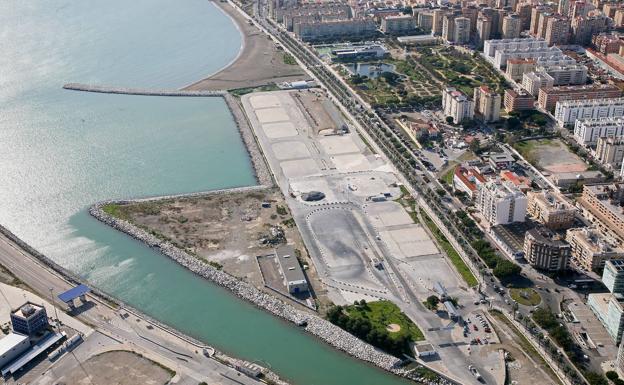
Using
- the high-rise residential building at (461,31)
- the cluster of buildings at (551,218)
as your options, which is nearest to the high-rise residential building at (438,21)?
the high-rise residential building at (461,31)

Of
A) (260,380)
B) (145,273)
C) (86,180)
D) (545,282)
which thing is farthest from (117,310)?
(545,282)

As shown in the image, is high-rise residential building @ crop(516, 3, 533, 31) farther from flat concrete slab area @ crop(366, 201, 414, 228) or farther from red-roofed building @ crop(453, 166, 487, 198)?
flat concrete slab area @ crop(366, 201, 414, 228)

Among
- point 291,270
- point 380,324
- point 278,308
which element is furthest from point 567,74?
point 278,308

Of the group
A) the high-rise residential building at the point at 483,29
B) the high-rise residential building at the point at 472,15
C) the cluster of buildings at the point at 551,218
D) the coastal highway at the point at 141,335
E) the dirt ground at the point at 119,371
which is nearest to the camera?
the dirt ground at the point at 119,371

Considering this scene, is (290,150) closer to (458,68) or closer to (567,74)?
(458,68)

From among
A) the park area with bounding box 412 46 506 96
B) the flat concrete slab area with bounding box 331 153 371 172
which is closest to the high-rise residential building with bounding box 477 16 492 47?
the park area with bounding box 412 46 506 96

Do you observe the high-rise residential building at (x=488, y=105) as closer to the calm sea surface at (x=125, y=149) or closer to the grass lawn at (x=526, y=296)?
the calm sea surface at (x=125, y=149)
